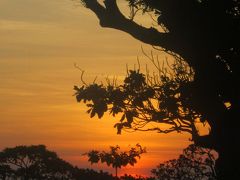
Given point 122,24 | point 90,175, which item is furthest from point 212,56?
point 90,175

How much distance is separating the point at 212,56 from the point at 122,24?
11.1ft

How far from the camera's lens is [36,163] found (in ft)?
262

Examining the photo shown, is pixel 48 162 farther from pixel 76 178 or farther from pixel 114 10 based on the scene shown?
pixel 114 10

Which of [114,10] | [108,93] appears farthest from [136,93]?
[114,10]

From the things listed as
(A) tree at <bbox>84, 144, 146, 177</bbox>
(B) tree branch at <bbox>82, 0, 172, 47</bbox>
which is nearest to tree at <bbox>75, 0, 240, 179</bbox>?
(B) tree branch at <bbox>82, 0, 172, 47</bbox>

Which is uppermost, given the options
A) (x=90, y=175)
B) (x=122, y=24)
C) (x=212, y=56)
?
(x=90, y=175)

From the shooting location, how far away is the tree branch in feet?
61.3

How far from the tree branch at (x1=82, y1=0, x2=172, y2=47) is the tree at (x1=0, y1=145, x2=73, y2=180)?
2369 inches

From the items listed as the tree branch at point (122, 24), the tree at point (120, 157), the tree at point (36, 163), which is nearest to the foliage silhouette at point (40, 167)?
the tree at point (36, 163)

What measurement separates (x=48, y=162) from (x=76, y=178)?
194 inches

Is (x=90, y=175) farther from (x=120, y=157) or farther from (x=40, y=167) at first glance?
(x=120, y=157)

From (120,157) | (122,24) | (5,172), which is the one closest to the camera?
(122,24)

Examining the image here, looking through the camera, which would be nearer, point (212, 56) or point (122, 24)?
point (212, 56)

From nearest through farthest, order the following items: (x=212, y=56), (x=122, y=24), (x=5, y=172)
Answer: (x=212, y=56)
(x=122, y=24)
(x=5, y=172)
